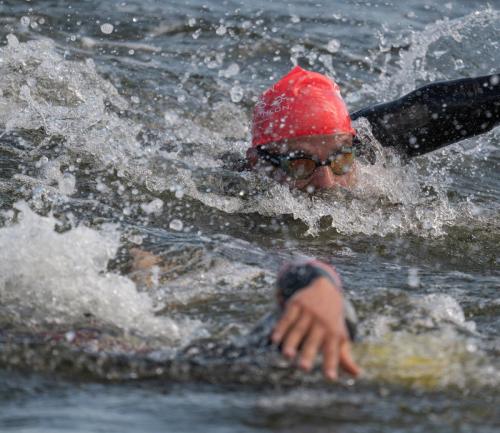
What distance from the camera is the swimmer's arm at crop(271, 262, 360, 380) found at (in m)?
2.93

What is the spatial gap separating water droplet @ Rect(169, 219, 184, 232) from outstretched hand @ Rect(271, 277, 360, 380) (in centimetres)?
265

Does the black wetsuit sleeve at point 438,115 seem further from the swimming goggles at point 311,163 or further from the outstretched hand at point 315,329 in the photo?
the outstretched hand at point 315,329

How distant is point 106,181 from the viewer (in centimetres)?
635

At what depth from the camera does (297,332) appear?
9.67 ft

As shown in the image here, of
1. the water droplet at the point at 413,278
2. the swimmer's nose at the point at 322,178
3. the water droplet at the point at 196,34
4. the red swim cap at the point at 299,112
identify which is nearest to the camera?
the water droplet at the point at 413,278

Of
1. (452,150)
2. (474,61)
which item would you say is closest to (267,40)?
(474,61)

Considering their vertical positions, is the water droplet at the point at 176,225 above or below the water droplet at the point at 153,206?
below

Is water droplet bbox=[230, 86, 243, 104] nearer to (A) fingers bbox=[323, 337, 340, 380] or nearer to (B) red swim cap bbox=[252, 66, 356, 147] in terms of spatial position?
(B) red swim cap bbox=[252, 66, 356, 147]

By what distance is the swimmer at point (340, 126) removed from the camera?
19.4 ft

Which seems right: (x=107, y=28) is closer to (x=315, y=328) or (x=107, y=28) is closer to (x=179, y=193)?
(x=179, y=193)

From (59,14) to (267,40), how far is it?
2.14 metres

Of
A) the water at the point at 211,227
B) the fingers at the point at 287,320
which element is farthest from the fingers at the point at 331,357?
the water at the point at 211,227

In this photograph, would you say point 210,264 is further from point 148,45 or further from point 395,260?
point 148,45

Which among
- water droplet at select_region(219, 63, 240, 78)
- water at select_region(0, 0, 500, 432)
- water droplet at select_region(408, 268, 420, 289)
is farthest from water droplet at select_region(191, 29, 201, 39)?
water droplet at select_region(408, 268, 420, 289)
